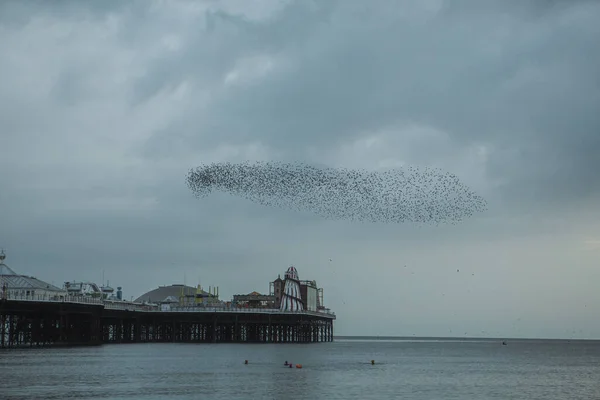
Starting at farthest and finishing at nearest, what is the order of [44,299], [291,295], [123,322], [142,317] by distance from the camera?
1. [291,295]
2. [123,322]
3. [142,317]
4. [44,299]

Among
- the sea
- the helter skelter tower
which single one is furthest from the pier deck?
the sea

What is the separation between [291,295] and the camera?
179750 millimetres

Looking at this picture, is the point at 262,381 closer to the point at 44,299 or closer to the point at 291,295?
the point at 44,299

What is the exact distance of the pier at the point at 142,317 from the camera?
4564 inches

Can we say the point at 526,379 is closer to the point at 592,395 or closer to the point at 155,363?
the point at 592,395

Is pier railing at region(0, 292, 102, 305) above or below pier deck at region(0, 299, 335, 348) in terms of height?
above

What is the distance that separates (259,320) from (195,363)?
65491 mm

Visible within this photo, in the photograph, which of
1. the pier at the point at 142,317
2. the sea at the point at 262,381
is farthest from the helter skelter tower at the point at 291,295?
the sea at the point at 262,381

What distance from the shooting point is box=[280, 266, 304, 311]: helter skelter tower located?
575 feet

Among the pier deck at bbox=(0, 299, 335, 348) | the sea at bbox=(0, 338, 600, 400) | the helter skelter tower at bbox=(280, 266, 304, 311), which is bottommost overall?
the sea at bbox=(0, 338, 600, 400)

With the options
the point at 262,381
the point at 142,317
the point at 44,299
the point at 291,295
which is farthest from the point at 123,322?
the point at 262,381

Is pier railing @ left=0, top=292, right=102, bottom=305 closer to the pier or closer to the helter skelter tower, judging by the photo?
the pier

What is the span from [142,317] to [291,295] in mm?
38042

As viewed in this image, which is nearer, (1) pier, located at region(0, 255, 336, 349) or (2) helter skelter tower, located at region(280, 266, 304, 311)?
(1) pier, located at region(0, 255, 336, 349)
